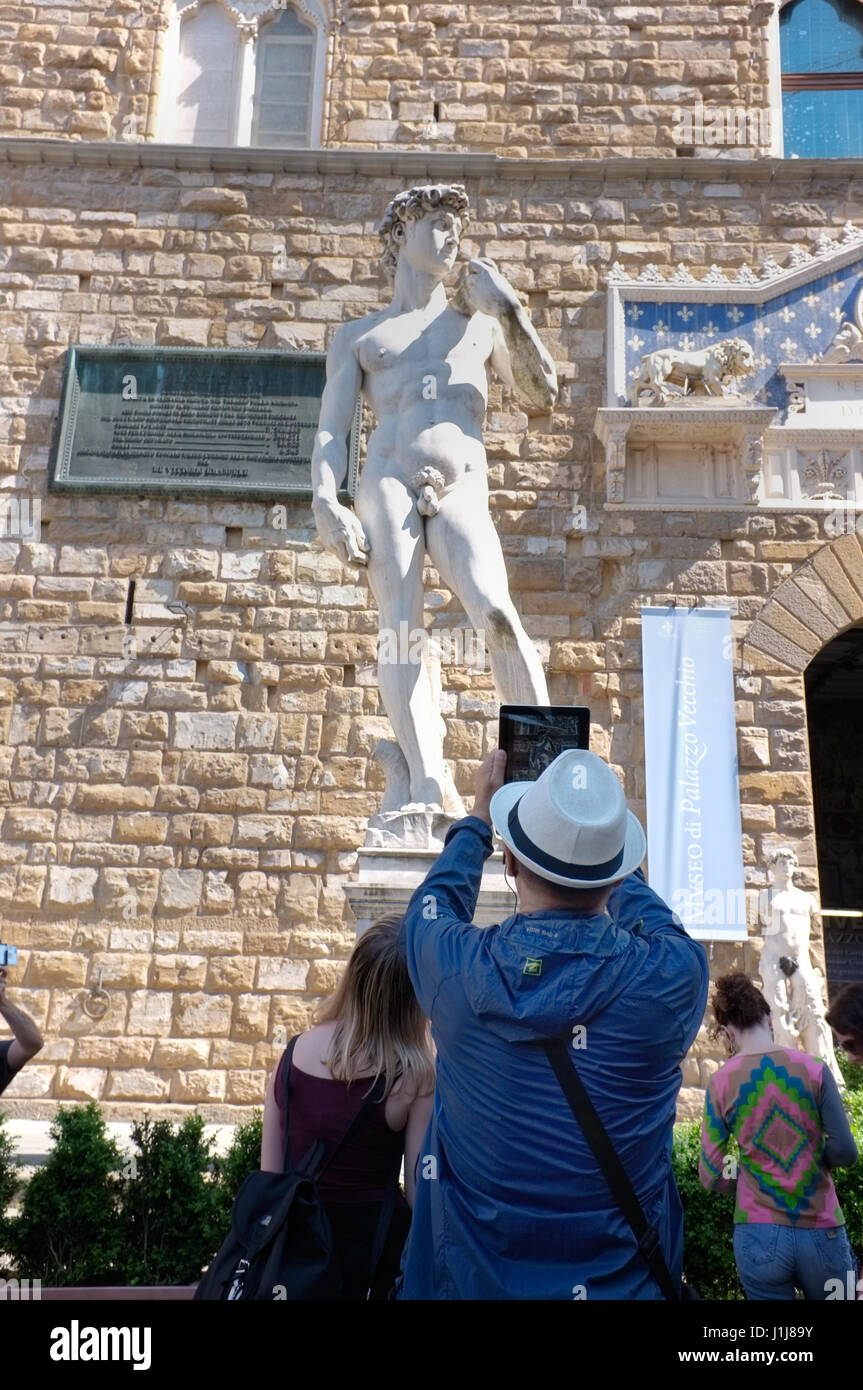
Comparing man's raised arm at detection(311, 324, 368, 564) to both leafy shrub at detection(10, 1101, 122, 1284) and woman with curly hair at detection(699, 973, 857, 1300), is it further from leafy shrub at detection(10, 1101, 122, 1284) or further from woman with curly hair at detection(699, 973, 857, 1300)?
woman with curly hair at detection(699, 973, 857, 1300)

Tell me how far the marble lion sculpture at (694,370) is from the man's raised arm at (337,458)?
124 inches

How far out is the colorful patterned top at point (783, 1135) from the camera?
8.56 feet

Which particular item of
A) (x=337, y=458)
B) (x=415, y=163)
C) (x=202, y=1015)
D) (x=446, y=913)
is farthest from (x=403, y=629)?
(x=415, y=163)

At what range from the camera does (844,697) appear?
12242 millimetres

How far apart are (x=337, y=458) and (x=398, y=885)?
1.95 m

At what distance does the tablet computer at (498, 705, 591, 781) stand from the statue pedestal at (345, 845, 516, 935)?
4.43 feet

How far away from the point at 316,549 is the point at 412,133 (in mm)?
3508

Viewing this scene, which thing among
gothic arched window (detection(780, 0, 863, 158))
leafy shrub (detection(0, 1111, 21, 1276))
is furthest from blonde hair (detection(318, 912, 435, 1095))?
gothic arched window (detection(780, 0, 863, 158))

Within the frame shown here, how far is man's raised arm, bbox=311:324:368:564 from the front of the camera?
4.45m

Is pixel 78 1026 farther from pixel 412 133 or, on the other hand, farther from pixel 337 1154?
pixel 412 133

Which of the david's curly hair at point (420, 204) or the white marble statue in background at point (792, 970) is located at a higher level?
the david's curly hair at point (420, 204)

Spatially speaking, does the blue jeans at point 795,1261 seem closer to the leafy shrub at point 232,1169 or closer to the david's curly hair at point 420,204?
the leafy shrub at point 232,1169

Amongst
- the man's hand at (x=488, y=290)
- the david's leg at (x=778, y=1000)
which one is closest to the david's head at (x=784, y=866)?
Result: the david's leg at (x=778, y=1000)

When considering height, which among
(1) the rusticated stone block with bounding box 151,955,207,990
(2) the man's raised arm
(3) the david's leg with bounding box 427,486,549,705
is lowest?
(1) the rusticated stone block with bounding box 151,955,207,990
